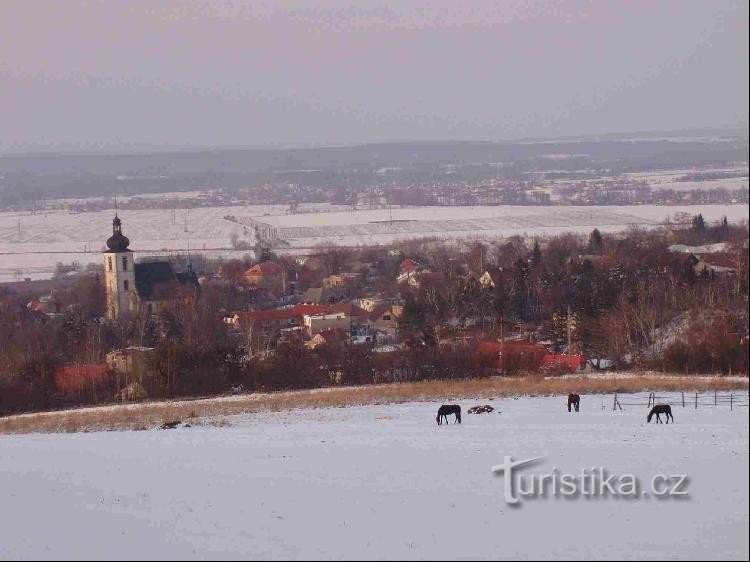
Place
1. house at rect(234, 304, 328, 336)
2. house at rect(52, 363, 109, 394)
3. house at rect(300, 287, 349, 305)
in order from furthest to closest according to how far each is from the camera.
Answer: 1. house at rect(300, 287, 349, 305)
2. house at rect(234, 304, 328, 336)
3. house at rect(52, 363, 109, 394)

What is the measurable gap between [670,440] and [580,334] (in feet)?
39.1

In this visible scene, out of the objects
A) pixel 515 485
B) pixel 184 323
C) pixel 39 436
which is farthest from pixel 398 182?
pixel 515 485

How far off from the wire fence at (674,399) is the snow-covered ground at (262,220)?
22.5m

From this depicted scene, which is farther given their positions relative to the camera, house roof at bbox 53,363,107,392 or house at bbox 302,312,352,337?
house at bbox 302,312,352,337

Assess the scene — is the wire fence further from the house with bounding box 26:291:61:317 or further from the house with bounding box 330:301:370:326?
the house with bounding box 26:291:61:317

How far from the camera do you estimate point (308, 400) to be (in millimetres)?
18500

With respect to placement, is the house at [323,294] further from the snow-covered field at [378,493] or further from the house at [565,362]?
the snow-covered field at [378,493]

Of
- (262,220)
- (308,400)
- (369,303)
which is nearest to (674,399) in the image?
(308,400)

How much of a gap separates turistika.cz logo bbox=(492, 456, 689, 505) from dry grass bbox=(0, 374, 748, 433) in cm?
609

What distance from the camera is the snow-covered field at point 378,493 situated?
26.2 feet

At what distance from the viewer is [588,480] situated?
9.26 metres

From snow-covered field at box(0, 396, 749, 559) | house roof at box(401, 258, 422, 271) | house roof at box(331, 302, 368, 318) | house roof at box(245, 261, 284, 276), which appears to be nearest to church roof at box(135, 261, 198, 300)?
house roof at box(245, 261, 284, 276)

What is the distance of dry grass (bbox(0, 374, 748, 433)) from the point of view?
1672 centimetres

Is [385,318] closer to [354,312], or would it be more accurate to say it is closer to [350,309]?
[354,312]
